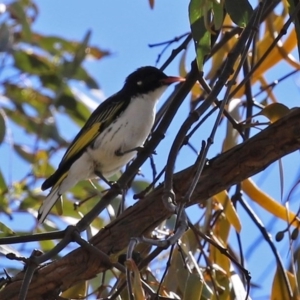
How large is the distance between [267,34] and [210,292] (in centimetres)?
101

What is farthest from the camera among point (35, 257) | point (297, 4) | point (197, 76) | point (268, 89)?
point (268, 89)

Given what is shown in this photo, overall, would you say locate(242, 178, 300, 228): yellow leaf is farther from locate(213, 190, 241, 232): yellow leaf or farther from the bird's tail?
the bird's tail

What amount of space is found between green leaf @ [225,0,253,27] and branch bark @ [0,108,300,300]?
256 millimetres

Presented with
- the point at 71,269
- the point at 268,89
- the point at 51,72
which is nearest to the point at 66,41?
the point at 51,72

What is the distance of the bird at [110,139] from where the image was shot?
287cm

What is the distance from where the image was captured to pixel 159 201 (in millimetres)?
1938

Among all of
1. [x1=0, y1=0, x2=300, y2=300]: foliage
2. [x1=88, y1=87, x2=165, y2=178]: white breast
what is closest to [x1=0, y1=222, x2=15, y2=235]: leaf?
[x1=0, y1=0, x2=300, y2=300]: foliage

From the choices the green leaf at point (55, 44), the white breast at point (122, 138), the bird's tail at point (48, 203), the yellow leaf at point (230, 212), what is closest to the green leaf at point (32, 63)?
the green leaf at point (55, 44)

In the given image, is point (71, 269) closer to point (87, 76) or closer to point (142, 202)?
point (142, 202)

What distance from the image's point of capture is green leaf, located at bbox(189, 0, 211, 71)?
1.91m

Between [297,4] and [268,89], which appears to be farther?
[268,89]

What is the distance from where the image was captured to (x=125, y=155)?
2.89 meters

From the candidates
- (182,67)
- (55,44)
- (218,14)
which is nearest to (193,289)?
(218,14)

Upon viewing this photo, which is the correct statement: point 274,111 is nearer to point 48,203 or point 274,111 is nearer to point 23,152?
point 48,203
